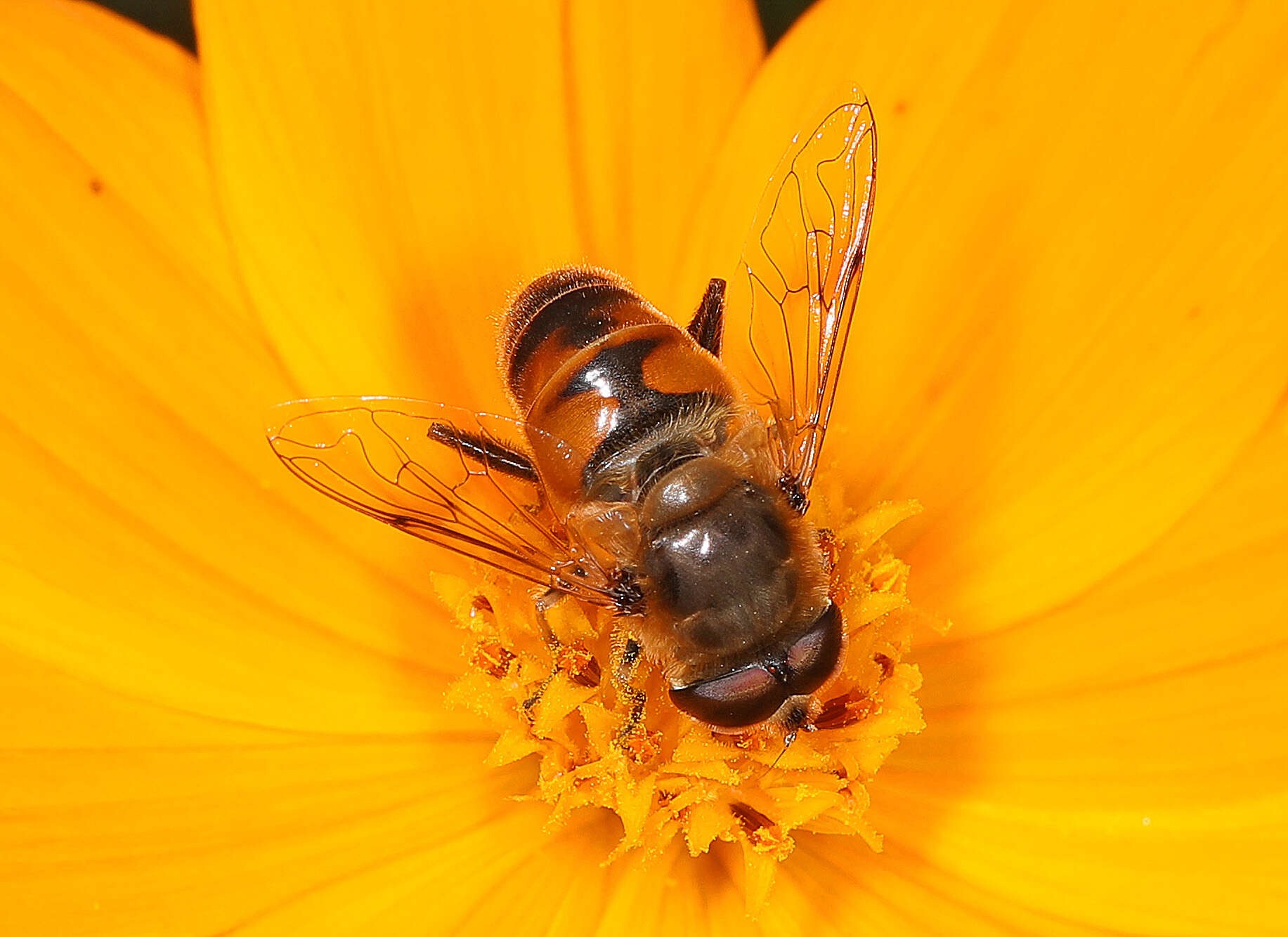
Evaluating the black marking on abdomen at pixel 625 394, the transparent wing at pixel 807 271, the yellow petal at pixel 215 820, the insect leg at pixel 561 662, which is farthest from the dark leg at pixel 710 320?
the yellow petal at pixel 215 820

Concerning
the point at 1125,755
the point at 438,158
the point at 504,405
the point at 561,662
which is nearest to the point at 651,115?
the point at 438,158

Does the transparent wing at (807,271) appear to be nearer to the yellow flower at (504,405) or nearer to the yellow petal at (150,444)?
the yellow flower at (504,405)

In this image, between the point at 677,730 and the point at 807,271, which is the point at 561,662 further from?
the point at 807,271

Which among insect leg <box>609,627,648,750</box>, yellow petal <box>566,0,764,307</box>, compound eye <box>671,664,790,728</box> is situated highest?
yellow petal <box>566,0,764,307</box>

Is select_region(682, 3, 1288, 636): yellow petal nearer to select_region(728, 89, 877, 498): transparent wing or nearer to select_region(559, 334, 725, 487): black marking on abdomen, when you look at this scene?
select_region(728, 89, 877, 498): transparent wing

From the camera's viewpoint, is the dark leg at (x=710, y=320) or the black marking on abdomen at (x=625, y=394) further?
the dark leg at (x=710, y=320)

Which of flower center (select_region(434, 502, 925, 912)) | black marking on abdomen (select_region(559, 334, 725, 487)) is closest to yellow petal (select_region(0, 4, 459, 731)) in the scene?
flower center (select_region(434, 502, 925, 912))

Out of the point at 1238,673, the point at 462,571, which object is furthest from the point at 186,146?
the point at 1238,673

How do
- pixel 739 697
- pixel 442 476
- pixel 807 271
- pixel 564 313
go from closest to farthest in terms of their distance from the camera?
1. pixel 739 697
2. pixel 564 313
3. pixel 807 271
4. pixel 442 476
